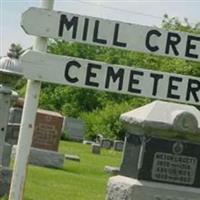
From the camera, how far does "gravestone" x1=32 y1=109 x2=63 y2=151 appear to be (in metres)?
24.3

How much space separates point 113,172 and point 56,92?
173 feet

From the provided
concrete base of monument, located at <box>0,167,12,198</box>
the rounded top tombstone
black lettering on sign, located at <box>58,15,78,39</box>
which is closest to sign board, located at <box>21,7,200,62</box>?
black lettering on sign, located at <box>58,15,78,39</box>

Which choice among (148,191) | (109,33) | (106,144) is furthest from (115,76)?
(106,144)

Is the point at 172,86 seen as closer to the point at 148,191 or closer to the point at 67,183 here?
the point at 148,191

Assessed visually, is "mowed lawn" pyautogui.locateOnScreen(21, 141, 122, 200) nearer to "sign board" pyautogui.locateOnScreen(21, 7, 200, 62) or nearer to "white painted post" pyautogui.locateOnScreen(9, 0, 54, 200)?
"white painted post" pyautogui.locateOnScreen(9, 0, 54, 200)

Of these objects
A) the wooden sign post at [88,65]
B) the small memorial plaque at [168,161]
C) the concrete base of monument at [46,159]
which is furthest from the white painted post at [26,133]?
the concrete base of monument at [46,159]

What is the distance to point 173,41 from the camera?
8312 millimetres

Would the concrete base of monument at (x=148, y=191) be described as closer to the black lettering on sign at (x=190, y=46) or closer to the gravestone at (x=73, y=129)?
the black lettering on sign at (x=190, y=46)

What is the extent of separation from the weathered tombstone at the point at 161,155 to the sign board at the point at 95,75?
0.90 feet

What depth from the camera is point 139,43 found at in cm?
824

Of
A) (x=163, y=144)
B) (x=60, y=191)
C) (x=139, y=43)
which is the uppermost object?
(x=139, y=43)

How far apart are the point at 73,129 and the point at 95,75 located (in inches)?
1559

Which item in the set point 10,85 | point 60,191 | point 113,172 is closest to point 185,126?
point 10,85

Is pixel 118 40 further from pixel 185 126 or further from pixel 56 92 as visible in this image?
pixel 56 92
